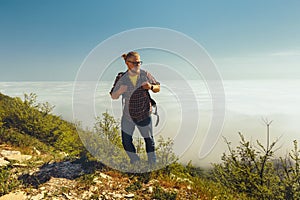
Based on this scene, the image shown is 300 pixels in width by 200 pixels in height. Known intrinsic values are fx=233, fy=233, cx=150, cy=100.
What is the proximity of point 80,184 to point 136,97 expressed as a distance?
2404mm

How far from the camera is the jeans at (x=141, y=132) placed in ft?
17.5

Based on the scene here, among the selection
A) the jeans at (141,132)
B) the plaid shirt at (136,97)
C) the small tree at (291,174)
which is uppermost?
the plaid shirt at (136,97)

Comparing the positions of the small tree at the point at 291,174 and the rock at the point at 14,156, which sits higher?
the rock at the point at 14,156

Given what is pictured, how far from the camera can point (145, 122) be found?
5.32m

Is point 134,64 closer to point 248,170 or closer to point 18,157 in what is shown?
point 18,157

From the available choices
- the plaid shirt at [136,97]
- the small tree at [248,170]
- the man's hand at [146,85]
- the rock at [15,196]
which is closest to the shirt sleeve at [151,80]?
the plaid shirt at [136,97]

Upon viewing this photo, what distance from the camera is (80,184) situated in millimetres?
5371

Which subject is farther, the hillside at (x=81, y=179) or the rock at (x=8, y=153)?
the rock at (x=8, y=153)

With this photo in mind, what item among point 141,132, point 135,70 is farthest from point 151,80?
point 141,132

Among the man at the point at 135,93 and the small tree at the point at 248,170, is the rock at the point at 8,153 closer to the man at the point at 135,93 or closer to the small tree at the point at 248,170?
the man at the point at 135,93

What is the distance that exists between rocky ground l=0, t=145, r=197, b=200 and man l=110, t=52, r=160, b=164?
1.21m

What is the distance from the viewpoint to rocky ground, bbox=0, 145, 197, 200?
502cm

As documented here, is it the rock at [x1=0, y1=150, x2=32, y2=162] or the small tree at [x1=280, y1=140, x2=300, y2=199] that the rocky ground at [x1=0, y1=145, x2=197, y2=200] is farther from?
the small tree at [x1=280, y1=140, x2=300, y2=199]

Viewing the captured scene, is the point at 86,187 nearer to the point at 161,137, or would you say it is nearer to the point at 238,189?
the point at 161,137
